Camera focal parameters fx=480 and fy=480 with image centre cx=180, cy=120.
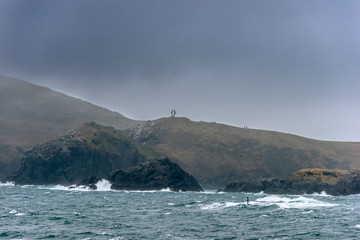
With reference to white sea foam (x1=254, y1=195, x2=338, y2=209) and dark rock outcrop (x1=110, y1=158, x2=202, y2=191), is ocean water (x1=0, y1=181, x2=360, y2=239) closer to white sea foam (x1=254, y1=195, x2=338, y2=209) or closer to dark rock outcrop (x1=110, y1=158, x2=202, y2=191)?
white sea foam (x1=254, y1=195, x2=338, y2=209)

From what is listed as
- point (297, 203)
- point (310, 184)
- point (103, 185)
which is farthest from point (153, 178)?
point (297, 203)

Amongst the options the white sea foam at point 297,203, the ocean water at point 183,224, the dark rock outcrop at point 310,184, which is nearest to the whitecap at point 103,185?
the dark rock outcrop at point 310,184

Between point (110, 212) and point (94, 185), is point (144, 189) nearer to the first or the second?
point (94, 185)

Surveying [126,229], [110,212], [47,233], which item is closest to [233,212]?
[110,212]

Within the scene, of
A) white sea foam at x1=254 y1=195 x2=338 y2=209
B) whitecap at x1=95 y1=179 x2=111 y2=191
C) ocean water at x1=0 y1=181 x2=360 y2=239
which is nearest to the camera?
ocean water at x1=0 y1=181 x2=360 y2=239

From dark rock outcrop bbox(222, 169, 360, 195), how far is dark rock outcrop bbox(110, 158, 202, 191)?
1763 centimetres

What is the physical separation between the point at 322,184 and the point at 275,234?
10992cm

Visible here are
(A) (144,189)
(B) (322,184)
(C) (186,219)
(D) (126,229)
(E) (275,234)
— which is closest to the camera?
(E) (275,234)

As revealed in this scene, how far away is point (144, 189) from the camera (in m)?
168

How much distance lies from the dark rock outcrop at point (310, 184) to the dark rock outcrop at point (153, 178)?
694 inches

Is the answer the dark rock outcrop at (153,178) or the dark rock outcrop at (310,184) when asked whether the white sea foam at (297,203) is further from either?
the dark rock outcrop at (153,178)

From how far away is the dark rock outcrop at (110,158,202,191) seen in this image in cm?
16900

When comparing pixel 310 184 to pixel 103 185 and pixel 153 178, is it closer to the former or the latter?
pixel 153 178

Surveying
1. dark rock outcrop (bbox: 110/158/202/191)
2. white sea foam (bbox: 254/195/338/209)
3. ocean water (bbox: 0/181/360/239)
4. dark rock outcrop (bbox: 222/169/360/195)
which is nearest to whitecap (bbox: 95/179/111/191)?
dark rock outcrop (bbox: 110/158/202/191)
